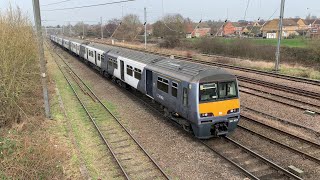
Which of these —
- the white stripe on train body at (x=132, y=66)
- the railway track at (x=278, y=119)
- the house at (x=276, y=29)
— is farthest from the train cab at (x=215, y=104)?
the house at (x=276, y=29)

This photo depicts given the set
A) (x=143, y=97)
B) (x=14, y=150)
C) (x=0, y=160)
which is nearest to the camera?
(x=0, y=160)

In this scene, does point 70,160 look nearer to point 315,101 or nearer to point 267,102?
point 267,102

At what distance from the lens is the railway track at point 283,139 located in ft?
32.2

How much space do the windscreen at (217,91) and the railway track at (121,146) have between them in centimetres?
285

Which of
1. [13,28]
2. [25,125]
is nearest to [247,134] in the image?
[25,125]

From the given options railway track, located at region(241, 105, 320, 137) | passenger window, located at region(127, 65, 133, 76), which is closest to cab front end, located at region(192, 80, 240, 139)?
railway track, located at region(241, 105, 320, 137)

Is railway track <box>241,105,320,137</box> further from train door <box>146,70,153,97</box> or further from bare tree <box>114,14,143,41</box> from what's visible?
bare tree <box>114,14,143,41</box>

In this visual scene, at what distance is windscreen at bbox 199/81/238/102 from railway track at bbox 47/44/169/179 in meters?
2.85

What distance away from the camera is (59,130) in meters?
12.4

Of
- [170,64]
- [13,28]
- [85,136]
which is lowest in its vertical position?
[85,136]

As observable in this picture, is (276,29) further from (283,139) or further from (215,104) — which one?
(215,104)

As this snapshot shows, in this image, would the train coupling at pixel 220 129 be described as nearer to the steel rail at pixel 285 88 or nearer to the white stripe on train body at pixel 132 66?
the white stripe on train body at pixel 132 66

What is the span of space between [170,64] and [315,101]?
8820 millimetres

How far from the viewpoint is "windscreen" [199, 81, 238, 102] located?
10.3m
